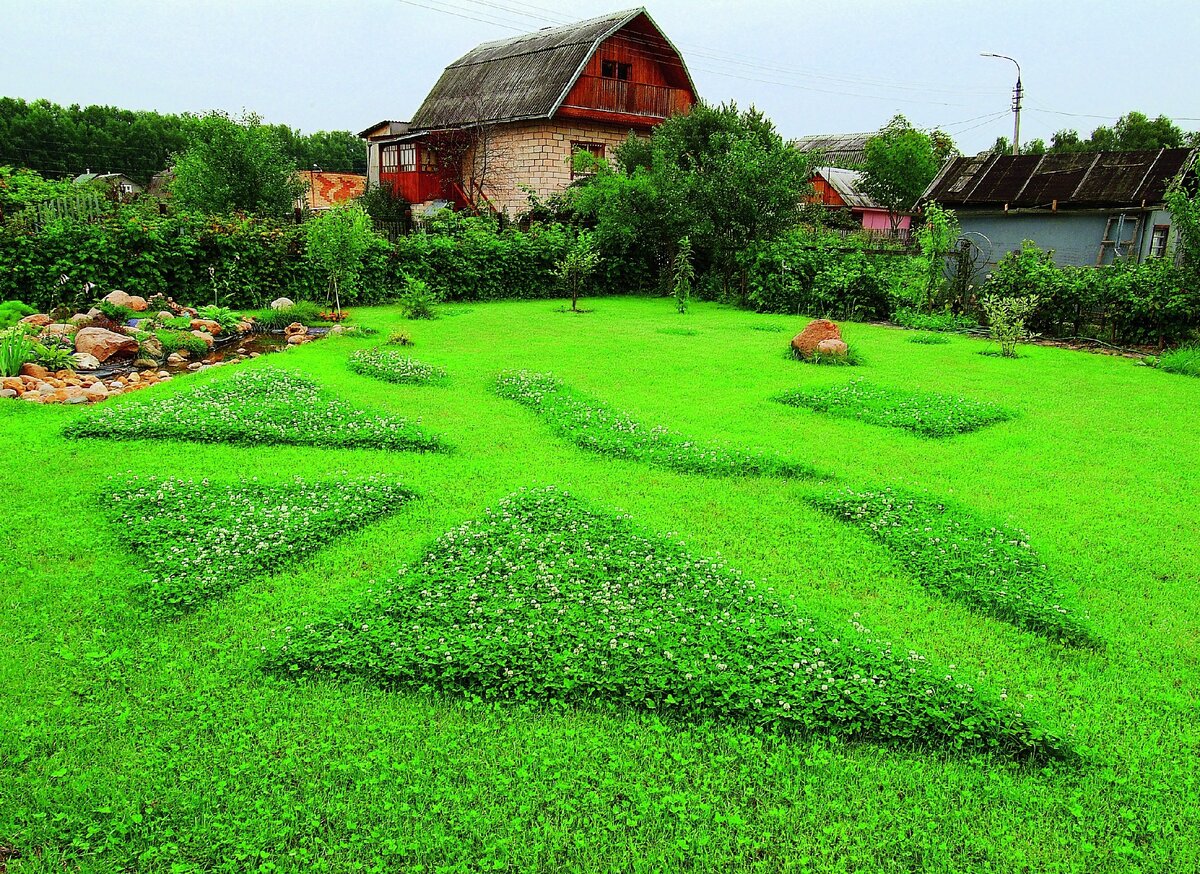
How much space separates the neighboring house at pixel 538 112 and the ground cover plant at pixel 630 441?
22253 mm

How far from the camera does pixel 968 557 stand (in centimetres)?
550

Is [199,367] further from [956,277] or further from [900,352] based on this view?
[956,277]

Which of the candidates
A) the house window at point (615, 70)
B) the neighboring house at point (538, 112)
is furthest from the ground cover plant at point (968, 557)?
the house window at point (615, 70)

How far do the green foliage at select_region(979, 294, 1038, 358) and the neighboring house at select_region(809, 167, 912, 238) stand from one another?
2453cm

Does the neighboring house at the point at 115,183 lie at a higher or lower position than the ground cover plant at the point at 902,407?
higher

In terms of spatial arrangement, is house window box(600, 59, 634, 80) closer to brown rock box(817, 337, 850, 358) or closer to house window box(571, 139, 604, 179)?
house window box(571, 139, 604, 179)

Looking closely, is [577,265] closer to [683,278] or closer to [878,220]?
[683,278]

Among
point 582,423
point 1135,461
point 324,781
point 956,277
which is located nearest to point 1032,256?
point 956,277

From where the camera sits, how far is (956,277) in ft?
63.1

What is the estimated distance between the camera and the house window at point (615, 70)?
3138 cm

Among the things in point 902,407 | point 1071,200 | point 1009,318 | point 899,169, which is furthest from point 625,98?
point 902,407

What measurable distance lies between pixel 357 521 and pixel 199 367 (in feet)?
26.5

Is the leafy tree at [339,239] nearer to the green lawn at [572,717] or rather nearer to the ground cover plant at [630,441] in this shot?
the ground cover plant at [630,441]

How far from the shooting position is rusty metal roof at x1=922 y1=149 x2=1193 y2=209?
19.4m
